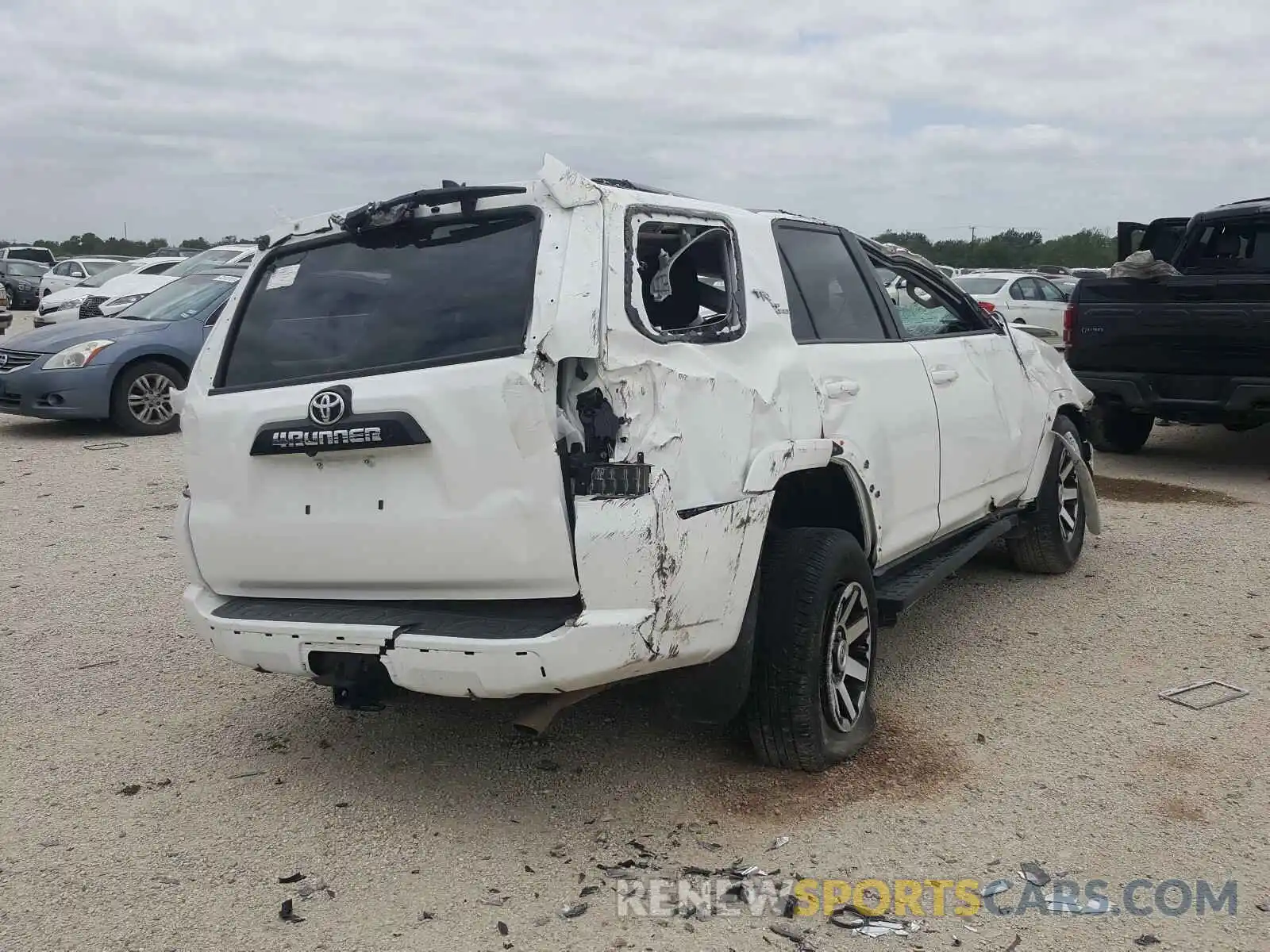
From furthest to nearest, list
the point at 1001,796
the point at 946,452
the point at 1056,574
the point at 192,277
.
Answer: the point at 192,277
the point at 1056,574
the point at 946,452
the point at 1001,796

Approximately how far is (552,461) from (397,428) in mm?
477

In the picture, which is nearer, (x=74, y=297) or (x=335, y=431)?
(x=335, y=431)

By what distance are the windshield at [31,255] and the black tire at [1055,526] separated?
3905 cm

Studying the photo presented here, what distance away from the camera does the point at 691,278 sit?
3947 mm

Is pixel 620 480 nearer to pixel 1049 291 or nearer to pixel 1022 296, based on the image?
pixel 1022 296

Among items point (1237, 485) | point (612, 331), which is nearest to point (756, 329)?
point (612, 331)

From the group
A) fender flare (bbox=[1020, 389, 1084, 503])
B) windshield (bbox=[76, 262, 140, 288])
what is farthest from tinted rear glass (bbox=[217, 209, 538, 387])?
windshield (bbox=[76, 262, 140, 288])

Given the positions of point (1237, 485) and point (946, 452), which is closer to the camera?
point (946, 452)

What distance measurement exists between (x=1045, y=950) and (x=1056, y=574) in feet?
12.5

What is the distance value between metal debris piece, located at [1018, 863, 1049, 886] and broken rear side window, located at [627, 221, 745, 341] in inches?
68.2

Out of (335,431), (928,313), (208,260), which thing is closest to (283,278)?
(335,431)

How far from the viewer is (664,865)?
3.32m

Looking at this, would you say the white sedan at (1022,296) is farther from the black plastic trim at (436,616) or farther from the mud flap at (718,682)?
the black plastic trim at (436,616)

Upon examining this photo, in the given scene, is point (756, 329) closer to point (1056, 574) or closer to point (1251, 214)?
point (1056, 574)
